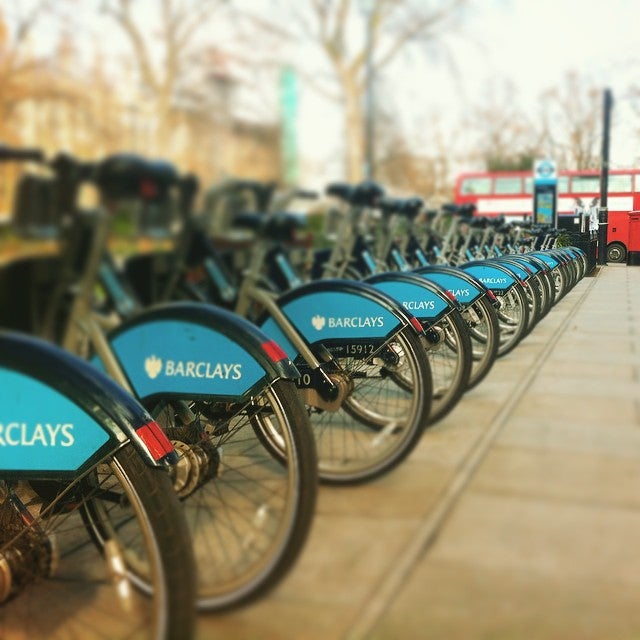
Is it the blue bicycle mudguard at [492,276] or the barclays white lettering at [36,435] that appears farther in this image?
the blue bicycle mudguard at [492,276]

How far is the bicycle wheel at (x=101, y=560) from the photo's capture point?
191cm

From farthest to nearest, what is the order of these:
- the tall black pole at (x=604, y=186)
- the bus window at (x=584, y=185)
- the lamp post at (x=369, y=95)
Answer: the bus window at (x=584, y=185) < the tall black pole at (x=604, y=186) < the lamp post at (x=369, y=95)

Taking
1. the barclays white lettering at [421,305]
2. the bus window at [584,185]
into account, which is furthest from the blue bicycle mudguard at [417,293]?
the bus window at [584,185]

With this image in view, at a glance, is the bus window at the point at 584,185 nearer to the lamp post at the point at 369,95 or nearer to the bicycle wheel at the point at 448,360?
the bicycle wheel at the point at 448,360

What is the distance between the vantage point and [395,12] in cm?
249

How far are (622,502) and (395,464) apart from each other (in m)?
0.78

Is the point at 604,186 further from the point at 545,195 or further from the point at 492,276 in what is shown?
the point at 492,276

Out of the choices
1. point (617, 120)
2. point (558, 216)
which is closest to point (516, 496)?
point (617, 120)

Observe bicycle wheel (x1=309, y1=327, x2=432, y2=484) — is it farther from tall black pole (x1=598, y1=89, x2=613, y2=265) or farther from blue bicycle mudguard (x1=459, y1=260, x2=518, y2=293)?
tall black pole (x1=598, y1=89, x2=613, y2=265)

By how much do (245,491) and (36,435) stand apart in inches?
43.2

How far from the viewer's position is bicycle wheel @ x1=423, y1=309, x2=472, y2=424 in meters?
4.11

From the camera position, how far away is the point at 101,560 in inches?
103

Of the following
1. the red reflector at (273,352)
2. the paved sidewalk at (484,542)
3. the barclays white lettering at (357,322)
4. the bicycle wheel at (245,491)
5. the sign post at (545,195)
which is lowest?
the paved sidewalk at (484,542)

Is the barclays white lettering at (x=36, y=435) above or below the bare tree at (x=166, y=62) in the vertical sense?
below
